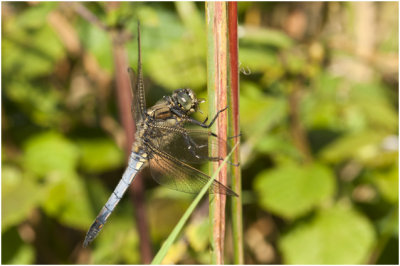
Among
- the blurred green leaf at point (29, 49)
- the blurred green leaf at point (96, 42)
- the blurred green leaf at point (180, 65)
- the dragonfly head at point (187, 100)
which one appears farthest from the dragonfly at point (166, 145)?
the blurred green leaf at point (29, 49)

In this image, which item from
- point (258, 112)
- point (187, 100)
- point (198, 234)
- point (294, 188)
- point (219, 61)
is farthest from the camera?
point (258, 112)

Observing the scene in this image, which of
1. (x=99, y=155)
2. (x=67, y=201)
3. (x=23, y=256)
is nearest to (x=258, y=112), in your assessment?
(x=99, y=155)

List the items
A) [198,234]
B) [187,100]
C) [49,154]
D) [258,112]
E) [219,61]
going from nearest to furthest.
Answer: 1. [219,61]
2. [187,100]
3. [198,234]
4. [258,112]
5. [49,154]

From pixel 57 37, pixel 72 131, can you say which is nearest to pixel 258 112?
pixel 72 131

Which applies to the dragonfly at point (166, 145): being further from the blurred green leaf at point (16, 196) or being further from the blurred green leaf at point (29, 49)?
the blurred green leaf at point (29, 49)

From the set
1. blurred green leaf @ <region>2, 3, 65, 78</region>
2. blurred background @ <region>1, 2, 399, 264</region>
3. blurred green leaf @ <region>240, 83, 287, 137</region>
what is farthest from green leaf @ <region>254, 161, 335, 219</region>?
blurred green leaf @ <region>2, 3, 65, 78</region>

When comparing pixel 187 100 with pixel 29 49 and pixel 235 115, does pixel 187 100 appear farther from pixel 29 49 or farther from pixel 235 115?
pixel 29 49
